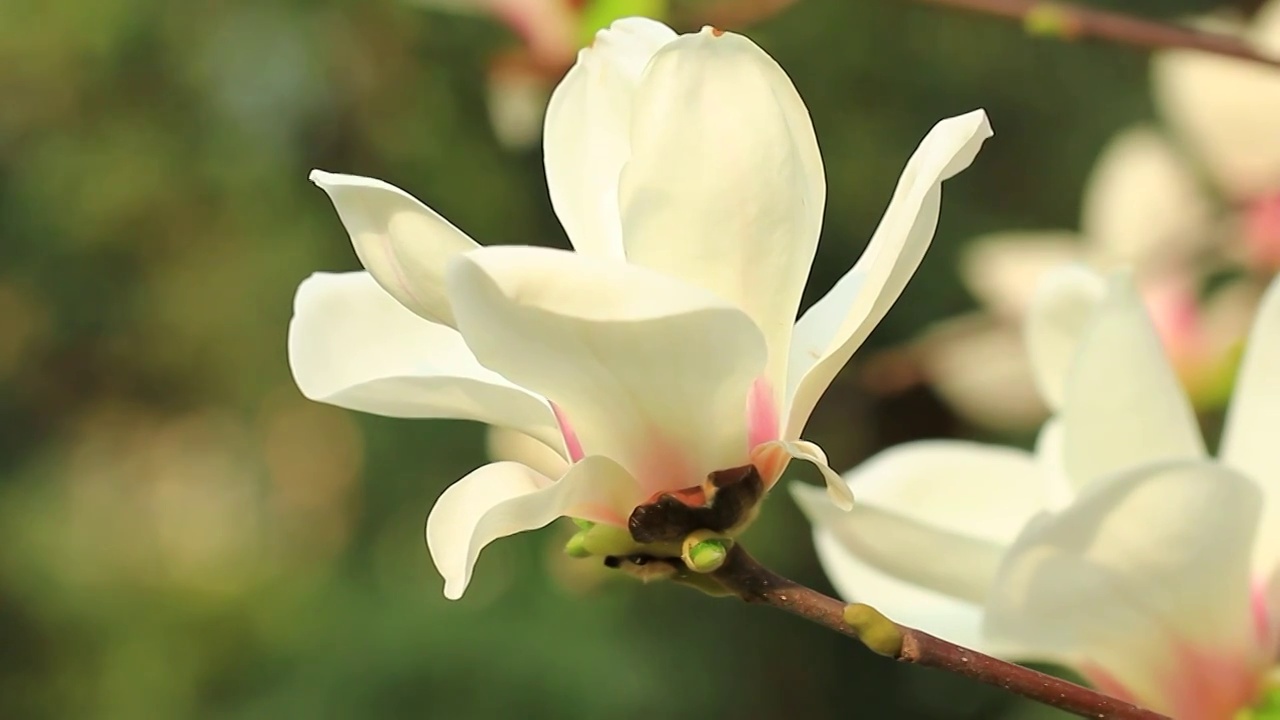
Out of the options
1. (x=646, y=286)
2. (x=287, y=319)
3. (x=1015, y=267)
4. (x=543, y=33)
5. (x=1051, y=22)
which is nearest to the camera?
(x=646, y=286)

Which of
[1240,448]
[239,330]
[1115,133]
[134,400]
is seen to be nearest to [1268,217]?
[1240,448]

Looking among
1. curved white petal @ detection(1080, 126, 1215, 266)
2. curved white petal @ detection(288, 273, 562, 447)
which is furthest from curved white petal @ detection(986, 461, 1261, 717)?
curved white petal @ detection(1080, 126, 1215, 266)

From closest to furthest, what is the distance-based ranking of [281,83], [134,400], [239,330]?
[281,83] → [239,330] → [134,400]

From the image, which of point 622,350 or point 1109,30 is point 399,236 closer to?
point 622,350

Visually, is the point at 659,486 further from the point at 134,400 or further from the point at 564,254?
the point at 134,400

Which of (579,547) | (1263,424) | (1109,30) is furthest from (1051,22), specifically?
(579,547)

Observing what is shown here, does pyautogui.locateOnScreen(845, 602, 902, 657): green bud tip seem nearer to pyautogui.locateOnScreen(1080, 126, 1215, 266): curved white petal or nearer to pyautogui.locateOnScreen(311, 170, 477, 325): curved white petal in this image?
pyautogui.locateOnScreen(311, 170, 477, 325): curved white petal

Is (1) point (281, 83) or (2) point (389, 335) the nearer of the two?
(2) point (389, 335)
